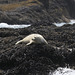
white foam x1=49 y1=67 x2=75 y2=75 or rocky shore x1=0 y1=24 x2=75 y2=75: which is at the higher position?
rocky shore x1=0 y1=24 x2=75 y2=75

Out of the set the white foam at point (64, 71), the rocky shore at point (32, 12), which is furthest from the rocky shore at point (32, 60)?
the rocky shore at point (32, 12)

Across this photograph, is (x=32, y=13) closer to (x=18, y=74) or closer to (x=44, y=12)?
(x=44, y=12)

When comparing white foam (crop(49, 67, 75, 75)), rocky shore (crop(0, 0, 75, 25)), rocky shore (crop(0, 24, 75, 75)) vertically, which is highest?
rocky shore (crop(0, 24, 75, 75))

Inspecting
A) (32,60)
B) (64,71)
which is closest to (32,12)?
(32,60)

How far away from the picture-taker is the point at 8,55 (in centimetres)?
670

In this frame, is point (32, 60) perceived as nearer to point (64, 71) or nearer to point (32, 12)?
point (64, 71)

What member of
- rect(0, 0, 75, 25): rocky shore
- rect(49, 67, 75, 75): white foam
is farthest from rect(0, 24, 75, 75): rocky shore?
rect(0, 0, 75, 25): rocky shore

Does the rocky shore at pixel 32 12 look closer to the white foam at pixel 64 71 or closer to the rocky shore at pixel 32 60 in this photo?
the rocky shore at pixel 32 60

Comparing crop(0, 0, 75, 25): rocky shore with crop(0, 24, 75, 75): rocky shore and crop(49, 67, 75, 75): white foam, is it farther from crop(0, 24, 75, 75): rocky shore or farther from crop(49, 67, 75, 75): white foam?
crop(49, 67, 75, 75): white foam

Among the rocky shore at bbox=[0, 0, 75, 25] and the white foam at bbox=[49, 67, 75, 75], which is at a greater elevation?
the white foam at bbox=[49, 67, 75, 75]

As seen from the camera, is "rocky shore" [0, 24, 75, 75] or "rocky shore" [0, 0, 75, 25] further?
"rocky shore" [0, 0, 75, 25]

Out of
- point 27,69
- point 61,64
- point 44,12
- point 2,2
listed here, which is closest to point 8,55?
point 27,69

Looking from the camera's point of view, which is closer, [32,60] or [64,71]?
[64,71]

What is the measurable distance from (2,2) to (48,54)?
171ft
